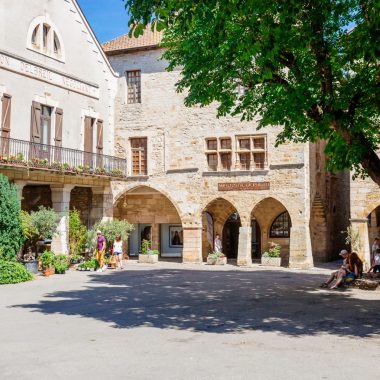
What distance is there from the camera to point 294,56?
11984 mm

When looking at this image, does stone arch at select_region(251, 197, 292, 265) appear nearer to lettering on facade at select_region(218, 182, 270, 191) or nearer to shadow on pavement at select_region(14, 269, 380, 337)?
lettering on facade at select_region(218, 182, 270, 191)

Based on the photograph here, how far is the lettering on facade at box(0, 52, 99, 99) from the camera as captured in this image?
1977 centimetres

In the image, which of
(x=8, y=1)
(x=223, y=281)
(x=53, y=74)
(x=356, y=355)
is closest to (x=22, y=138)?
(x=53, y=74)

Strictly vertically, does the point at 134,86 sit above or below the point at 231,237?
above

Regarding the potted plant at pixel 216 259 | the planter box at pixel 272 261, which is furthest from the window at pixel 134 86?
the planter box at pixel 272 261

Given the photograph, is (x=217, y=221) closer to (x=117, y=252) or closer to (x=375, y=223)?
(x=117, y=252)

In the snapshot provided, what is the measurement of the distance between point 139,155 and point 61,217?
5.90m

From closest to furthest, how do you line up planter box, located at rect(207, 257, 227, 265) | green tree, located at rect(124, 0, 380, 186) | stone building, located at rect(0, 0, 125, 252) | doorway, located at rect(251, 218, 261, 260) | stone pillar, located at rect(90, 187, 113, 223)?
green tree, located at rect(124, 0, 380, 186), stone building, located at rect(0, 0, 125, 252), planter box, located at rect(207, 257, 227, 265), stone pillar, located at rect(90, 187, 113, 223), doorway, located at rect(251, 218, 261, 260)

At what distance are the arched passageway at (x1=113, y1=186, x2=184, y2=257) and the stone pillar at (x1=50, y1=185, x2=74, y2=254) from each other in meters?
5.46

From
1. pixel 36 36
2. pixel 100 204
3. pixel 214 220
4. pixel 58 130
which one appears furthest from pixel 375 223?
pixel 36 36

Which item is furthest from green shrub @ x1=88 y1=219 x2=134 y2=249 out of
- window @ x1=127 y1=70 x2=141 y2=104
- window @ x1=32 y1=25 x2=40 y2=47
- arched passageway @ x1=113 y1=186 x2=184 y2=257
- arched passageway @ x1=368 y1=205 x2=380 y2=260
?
arched passageway @ x1=368 y1=205 x2=380 y2=260

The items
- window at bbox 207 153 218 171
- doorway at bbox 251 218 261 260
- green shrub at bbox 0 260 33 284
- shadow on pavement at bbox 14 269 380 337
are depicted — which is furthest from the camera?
doorway at bbox 251 218 261 260

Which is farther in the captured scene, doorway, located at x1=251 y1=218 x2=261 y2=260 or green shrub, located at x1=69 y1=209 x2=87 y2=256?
doorway, located at x1=251 y1=218 x2=261 y2=260

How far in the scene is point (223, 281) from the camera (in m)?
17.4
